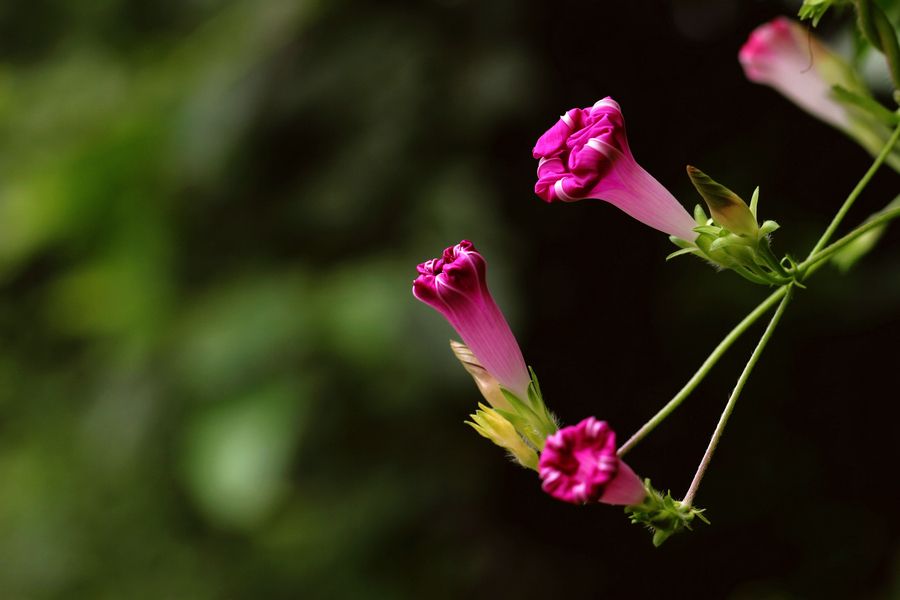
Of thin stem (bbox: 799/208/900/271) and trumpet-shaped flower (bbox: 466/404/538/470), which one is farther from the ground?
thin stem (bbox: 799/208/900/271)

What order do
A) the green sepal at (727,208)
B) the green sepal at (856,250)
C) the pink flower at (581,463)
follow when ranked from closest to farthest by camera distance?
1. the pink flower at (581,463)
2. the green sepal at (727,208)
3. the green sepal at (856,250)

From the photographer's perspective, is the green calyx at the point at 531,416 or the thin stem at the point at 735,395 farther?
the green calyx at the point at 531,416

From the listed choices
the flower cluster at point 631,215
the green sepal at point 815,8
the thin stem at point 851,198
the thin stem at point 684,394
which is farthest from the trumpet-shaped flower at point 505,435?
the green sepal at point 815,8

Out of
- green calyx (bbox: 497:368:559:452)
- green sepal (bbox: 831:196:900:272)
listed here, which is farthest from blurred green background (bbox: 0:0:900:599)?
green calyx (bbox: 497:368:559:452)

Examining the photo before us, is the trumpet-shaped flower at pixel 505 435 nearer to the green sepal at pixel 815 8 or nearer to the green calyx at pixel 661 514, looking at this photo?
the green calyx at pixel 661 514

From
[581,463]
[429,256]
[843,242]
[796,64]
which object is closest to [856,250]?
[796,64]

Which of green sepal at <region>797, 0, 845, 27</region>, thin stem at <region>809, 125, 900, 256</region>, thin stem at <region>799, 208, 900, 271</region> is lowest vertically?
thin stem at <region>799, 208, 900, 271</region>

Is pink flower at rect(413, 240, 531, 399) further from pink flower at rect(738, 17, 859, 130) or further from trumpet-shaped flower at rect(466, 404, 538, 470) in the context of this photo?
pink flower at rect(738, 17, 859, 130)
